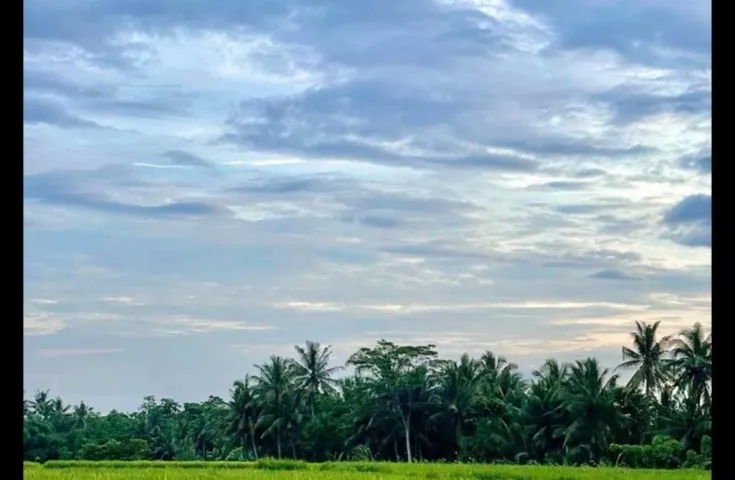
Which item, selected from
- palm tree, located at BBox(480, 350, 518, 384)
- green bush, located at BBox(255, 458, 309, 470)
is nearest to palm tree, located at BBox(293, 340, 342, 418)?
green bush, located at BBox(255, 458, 309, 470)

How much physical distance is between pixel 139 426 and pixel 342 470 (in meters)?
1.82

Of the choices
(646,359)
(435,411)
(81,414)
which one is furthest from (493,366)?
(81,414)

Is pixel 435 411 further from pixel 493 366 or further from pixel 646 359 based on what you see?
pixel 646 359

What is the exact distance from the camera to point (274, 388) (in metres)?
8.63

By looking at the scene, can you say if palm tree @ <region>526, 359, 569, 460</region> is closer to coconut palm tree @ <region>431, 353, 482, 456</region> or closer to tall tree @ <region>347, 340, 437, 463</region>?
coconut palm tree @ <region>431, 353, 482, 456</region>

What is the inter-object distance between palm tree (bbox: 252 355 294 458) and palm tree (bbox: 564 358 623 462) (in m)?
2.66

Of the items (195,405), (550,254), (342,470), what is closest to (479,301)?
(550,254)

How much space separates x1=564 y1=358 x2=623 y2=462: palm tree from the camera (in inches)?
311

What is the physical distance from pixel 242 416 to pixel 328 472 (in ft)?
4.55

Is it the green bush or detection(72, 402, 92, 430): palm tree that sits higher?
detection(72, 402, 92, 430): palm tree

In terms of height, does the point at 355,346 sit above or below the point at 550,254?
below
